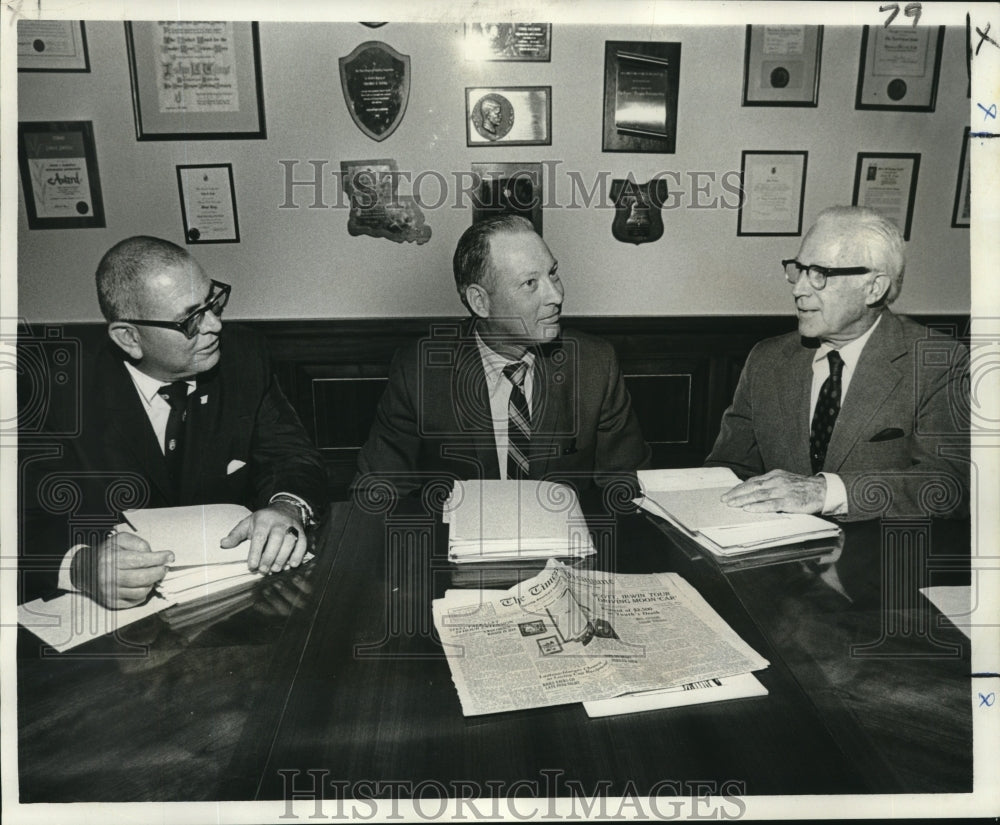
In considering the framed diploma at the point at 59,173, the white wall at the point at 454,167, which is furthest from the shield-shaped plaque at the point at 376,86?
the framed diploma at the point at 59,173

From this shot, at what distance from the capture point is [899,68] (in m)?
1.57

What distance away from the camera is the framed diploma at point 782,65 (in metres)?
1.54

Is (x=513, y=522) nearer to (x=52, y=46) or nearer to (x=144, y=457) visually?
(x=144, y=457)

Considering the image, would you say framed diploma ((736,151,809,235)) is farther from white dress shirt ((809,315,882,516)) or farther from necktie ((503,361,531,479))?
necktie ((503,361,531,479))

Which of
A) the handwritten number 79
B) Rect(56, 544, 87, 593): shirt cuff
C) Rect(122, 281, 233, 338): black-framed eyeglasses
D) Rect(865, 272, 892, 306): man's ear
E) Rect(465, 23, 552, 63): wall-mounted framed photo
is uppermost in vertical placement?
the handwritten number 79

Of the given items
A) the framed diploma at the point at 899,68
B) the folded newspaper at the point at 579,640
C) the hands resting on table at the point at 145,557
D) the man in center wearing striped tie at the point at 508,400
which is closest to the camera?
the folded newspaper at the point at 579,640

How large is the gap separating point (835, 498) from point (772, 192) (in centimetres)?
73

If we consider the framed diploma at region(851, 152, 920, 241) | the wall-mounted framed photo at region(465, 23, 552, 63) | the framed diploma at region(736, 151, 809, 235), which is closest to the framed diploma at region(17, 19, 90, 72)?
the wall-mounted framed photo at region(465, 23, 552, 63)

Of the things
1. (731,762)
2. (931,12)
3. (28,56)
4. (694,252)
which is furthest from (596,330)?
(28,56)

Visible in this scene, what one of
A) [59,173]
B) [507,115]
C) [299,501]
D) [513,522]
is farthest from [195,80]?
[513,522]

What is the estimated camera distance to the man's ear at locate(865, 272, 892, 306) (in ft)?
5.60

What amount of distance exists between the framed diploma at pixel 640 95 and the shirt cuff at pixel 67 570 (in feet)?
4.77

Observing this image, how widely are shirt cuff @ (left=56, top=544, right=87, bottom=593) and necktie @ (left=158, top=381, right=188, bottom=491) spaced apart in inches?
10.6

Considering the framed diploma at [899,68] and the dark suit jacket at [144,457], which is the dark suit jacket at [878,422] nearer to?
the framed diploma at [899,68]
